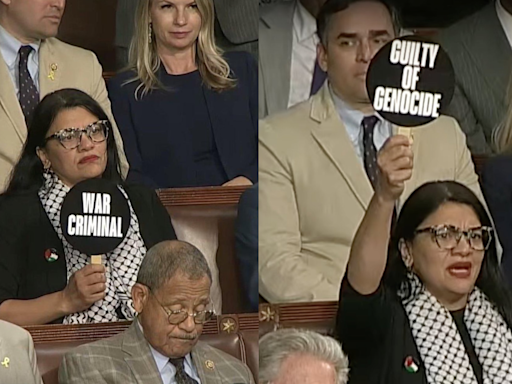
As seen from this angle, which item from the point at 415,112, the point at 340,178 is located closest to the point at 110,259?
the point at 340,178

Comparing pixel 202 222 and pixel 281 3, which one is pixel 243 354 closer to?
pixel 202 222

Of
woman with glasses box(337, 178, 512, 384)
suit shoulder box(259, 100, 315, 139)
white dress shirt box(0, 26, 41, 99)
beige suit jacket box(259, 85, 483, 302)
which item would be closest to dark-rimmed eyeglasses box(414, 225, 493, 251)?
Result: woman with glasses box(337, 178, 512, 384)

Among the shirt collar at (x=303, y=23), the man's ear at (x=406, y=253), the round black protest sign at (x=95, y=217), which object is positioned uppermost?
the shirt collar at (x=303, y=23)

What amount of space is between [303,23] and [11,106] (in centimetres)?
69

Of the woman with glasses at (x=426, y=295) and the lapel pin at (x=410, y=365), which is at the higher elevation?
the woman with glasses at (x=426, y=295)

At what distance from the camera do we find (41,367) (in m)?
2.54

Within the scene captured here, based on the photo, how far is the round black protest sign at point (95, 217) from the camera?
2566mm

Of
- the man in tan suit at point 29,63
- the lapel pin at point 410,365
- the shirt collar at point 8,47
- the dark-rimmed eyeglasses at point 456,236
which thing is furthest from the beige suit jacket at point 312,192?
the shirt collar at point 8,47

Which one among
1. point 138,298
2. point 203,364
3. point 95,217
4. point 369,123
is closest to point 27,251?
point 95,217

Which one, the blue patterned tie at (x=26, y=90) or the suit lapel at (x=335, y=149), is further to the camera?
the suit lapel at (x=335, y=149)

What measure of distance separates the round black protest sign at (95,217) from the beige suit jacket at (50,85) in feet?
0.22

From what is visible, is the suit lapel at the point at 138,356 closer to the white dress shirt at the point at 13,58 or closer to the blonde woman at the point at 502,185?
the white dress shirt at the point at 13,58

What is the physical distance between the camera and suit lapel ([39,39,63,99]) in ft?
8.39

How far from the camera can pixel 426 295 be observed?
2.70 m
